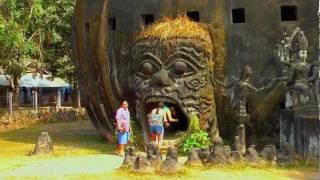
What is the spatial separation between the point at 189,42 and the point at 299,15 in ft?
10.7

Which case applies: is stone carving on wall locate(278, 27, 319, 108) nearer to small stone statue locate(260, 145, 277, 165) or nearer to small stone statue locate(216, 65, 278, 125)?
small stone statue locate(216, 65, 278, 125)

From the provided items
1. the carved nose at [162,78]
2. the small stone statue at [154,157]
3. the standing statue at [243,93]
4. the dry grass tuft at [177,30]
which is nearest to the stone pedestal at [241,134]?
the standing statue at [243,93]

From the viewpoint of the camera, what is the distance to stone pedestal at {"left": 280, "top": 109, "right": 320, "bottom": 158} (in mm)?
14609

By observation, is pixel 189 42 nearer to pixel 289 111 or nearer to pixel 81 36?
pixel 289 111

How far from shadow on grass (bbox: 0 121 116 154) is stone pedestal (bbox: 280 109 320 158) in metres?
5.34

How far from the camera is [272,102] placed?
56.2 ft

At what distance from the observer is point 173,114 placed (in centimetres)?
1806

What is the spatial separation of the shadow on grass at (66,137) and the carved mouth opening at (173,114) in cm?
179

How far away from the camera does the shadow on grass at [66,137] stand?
19219 mm

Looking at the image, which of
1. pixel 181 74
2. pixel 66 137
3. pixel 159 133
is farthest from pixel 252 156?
pixel 66 137

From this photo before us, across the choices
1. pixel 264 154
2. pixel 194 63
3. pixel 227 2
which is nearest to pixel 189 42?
pixel 194 63

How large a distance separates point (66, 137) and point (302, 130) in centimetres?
1083

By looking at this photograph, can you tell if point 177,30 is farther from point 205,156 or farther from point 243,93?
point 205,156

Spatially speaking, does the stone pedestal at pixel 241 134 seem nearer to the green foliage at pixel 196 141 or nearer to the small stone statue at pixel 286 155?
the green foliage at pixel 196 141
